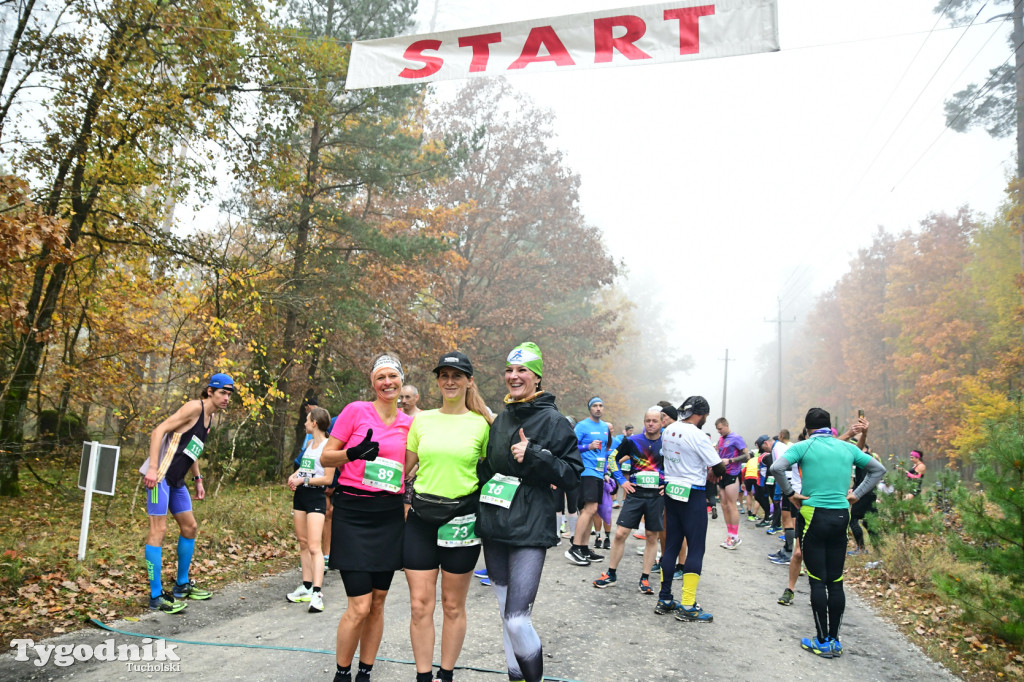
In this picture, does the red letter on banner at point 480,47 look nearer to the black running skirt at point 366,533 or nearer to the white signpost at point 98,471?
the black running skirt at point 366,533

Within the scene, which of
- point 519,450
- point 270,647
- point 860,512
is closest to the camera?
point 519,450

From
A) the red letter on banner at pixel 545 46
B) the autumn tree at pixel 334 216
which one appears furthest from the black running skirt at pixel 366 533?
the autumn tree at pixel 334 216

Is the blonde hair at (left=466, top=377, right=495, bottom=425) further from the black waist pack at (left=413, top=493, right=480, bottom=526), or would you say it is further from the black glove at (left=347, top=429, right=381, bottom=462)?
the black glove at (left=347, top=429, right=381, bottom=462)

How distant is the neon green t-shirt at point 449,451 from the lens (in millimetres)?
3996

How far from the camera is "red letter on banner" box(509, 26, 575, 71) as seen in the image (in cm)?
650

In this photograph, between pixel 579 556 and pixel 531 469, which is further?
pixel 579 556

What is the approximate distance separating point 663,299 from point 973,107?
5475 cm

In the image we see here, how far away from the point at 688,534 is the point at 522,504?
3.64 metres

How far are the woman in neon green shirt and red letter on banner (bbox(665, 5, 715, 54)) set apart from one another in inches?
159

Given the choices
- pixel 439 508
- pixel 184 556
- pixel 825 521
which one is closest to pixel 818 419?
pixel 825 521

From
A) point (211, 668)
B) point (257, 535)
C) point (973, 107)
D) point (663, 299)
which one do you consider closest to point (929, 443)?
point (973, 107)

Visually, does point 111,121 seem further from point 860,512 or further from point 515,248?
point 515,248

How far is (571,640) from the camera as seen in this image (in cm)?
593

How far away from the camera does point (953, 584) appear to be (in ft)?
20.7
